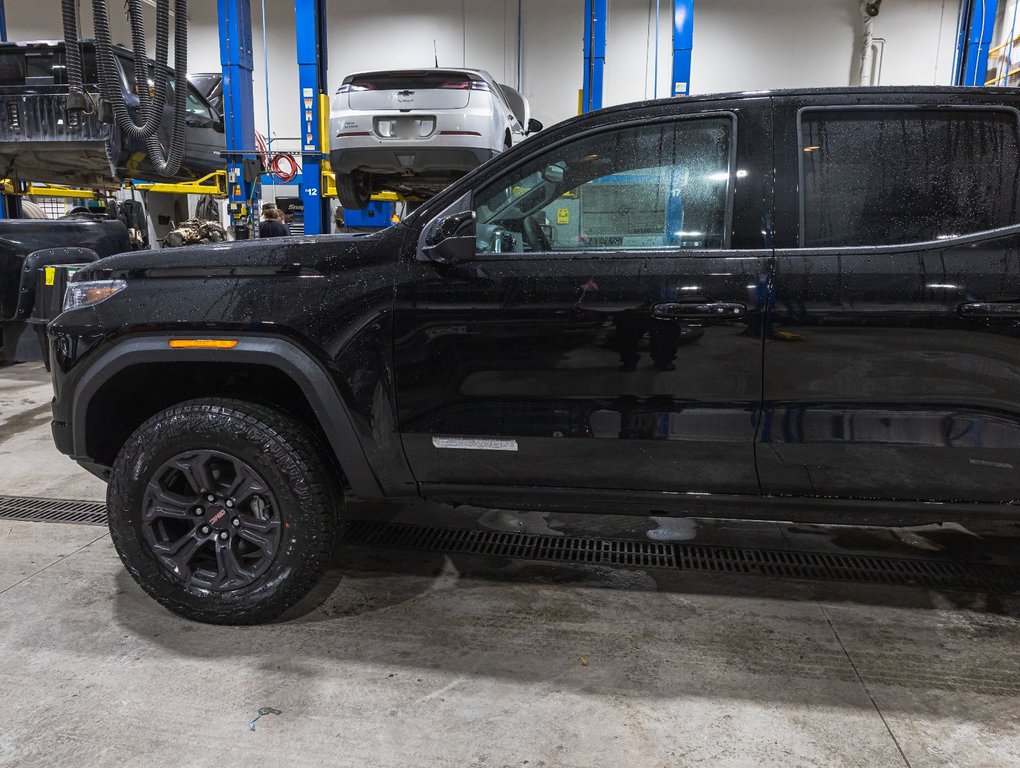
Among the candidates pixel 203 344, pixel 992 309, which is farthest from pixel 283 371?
pixel 992 309

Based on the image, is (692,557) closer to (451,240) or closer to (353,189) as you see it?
(451,240)

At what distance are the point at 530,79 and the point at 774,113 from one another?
14.2m

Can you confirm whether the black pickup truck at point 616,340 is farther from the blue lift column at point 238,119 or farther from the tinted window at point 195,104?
the tinted window at point 195,104

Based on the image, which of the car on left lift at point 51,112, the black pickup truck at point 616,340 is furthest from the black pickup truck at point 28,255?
the black pickup truck at point 616,340

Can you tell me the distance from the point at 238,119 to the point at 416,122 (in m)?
3.03

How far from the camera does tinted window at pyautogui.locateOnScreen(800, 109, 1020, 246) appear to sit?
221 centimetres

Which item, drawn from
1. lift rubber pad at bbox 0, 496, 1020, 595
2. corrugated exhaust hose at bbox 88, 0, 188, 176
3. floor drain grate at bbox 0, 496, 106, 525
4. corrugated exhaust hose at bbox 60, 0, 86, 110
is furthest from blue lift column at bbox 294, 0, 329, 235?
lift rubber pad at bbox 0, 496, 1020, 595

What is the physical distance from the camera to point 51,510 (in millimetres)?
3768

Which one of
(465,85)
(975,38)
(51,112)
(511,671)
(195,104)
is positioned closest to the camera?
(511,671)

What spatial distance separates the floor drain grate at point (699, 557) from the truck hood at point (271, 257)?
143cm

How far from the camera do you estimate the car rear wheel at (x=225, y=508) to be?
2.43 metres

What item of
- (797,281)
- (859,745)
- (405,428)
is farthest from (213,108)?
(859,745)

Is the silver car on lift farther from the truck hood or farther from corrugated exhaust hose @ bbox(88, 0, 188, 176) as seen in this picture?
the truck hood

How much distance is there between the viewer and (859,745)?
78.4 inches
